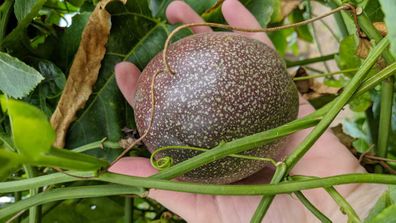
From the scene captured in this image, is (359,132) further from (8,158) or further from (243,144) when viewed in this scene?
(8,158)

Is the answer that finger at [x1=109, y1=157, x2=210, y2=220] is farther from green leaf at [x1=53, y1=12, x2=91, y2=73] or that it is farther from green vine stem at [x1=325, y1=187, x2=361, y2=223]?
green vine stem at [x1=325, y1=187, x2=361, y2=223]

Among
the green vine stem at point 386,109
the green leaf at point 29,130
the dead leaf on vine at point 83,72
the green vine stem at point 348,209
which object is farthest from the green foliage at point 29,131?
the green vine stem at point 386,109

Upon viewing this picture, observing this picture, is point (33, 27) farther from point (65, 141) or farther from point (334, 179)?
point (334, 179)

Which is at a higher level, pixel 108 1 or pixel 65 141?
pixel 108 1

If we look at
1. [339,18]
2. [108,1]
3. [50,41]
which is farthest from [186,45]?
[339,18]

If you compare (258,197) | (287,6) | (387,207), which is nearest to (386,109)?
(258,197)
